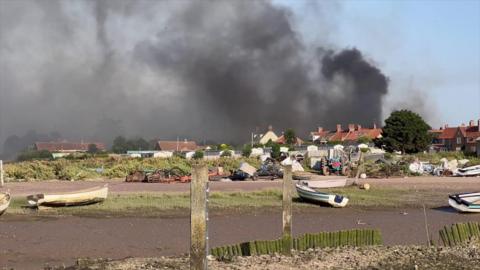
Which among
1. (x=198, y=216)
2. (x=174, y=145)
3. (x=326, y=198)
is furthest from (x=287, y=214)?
(x=174, y=145)

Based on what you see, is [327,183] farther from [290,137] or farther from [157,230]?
[290,137]

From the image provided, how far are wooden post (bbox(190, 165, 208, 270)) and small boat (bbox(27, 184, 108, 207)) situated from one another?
73.9ft

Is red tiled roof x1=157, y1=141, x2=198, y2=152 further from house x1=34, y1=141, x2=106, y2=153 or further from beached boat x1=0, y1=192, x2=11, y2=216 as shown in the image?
beached boat x1=0, y1=192, x2=11, y2=216

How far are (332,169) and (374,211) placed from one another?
36629 mm

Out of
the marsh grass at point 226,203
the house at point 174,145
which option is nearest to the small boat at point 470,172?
the marsh grass at point 226,203

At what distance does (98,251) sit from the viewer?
62.0ft

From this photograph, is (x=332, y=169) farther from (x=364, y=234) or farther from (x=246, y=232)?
(x=364, y=234)

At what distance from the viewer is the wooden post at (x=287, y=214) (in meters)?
13.5

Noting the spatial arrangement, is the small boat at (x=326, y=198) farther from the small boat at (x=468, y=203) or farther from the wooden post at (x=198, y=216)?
the wooden post at (x=198, y=216)

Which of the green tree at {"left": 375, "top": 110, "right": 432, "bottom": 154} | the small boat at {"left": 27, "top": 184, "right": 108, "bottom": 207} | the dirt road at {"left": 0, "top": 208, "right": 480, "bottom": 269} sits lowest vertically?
the dirt road at {"left": 0, "top": 208, "right": 480, "bottom": 269}

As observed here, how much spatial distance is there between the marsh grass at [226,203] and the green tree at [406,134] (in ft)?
221

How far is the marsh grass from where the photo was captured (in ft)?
99.9

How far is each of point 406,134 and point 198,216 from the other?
340 feet

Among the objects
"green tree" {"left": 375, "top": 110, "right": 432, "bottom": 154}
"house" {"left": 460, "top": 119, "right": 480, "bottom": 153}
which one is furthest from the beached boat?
"house" {"left": 460, "top": 119, "right": 480, "bottom": 153}
